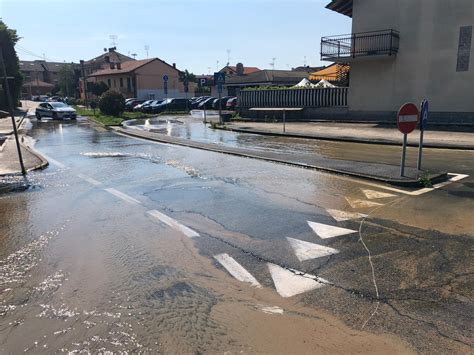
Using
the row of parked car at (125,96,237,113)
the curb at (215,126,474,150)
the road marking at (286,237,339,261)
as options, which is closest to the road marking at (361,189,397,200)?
the road marking at (286,237,339,261)

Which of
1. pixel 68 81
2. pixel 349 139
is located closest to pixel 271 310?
pixel 349 139

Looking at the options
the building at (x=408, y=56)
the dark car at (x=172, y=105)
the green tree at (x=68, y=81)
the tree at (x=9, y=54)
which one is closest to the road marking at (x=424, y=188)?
the building at (x=408, y=56)

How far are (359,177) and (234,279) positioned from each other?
19.5 ft

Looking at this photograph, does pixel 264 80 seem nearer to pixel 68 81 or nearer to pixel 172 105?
pixel 172 105

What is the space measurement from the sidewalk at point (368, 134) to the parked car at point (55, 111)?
17.5m

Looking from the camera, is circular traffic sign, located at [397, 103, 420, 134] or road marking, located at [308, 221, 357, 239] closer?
road marking, located at [308, 221, 357, 239]

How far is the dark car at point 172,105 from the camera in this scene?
1633 inches

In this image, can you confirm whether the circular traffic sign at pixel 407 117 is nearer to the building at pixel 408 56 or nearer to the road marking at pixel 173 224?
the road marking at pixel 173 224

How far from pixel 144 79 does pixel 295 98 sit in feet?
146

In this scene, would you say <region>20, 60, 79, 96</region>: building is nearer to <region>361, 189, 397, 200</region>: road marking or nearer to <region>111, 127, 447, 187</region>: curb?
<region>111, 127, 447, 187</region>: curb

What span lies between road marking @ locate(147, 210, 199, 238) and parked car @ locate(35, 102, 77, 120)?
30.5 metres

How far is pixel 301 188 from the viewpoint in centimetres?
874

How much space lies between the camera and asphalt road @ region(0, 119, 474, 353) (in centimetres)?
352

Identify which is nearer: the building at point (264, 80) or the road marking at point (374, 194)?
the road marking at point (374, 194)
